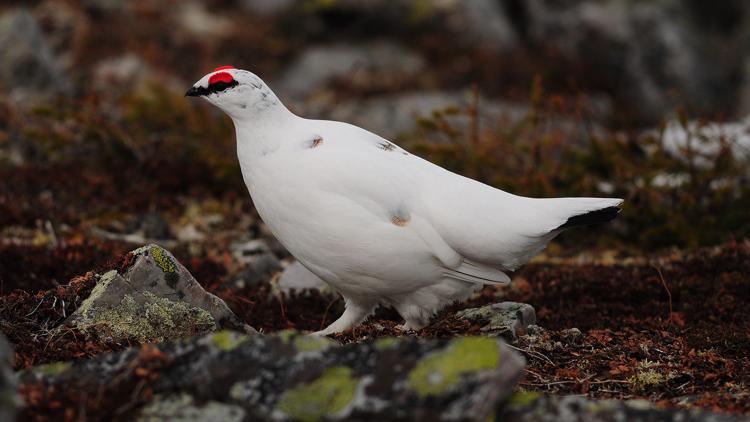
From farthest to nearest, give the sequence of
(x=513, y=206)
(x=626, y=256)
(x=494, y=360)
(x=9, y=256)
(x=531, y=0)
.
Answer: (x=531, y=0) → (x=626, y=256) → (x=9, y=256) → (x=513, y=206) → (x=494, y=360)

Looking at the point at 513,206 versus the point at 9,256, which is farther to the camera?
the point at 9,256

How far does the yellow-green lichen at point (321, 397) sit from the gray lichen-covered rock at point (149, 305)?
1633 millimetres

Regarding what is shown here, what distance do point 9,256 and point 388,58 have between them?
31.5 ft

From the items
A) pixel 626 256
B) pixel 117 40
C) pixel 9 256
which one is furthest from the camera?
pixel 117 40

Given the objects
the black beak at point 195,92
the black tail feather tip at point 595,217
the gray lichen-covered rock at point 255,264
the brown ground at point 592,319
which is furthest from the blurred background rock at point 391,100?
the black tail feather tip at point 595,217

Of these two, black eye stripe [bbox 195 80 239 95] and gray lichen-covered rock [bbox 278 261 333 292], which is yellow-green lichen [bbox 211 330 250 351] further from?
gray lichen-covered rock [bbox 278 261 333 292]

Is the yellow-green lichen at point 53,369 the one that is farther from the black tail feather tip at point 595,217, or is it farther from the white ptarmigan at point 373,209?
the black tail feather tip at point 595,217

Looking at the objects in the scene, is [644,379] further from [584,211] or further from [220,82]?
[220,82]

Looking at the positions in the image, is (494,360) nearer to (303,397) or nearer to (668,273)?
(303,397)

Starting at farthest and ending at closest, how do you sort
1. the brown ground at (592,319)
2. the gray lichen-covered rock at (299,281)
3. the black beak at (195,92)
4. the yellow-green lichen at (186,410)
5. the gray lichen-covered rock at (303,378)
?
the gray lichen-covered rock at (299,281), the black beak at (195,92), the brown ground at (592,319), the yellow-green lichen at (186,410), the gray lichen-covered rock at (303,378)

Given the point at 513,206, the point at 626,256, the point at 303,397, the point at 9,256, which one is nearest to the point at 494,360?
the point at 303,397

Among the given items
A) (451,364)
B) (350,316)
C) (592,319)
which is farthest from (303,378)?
(592,319)

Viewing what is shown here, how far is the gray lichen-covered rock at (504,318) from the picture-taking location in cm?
471

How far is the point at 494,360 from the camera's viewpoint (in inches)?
118
